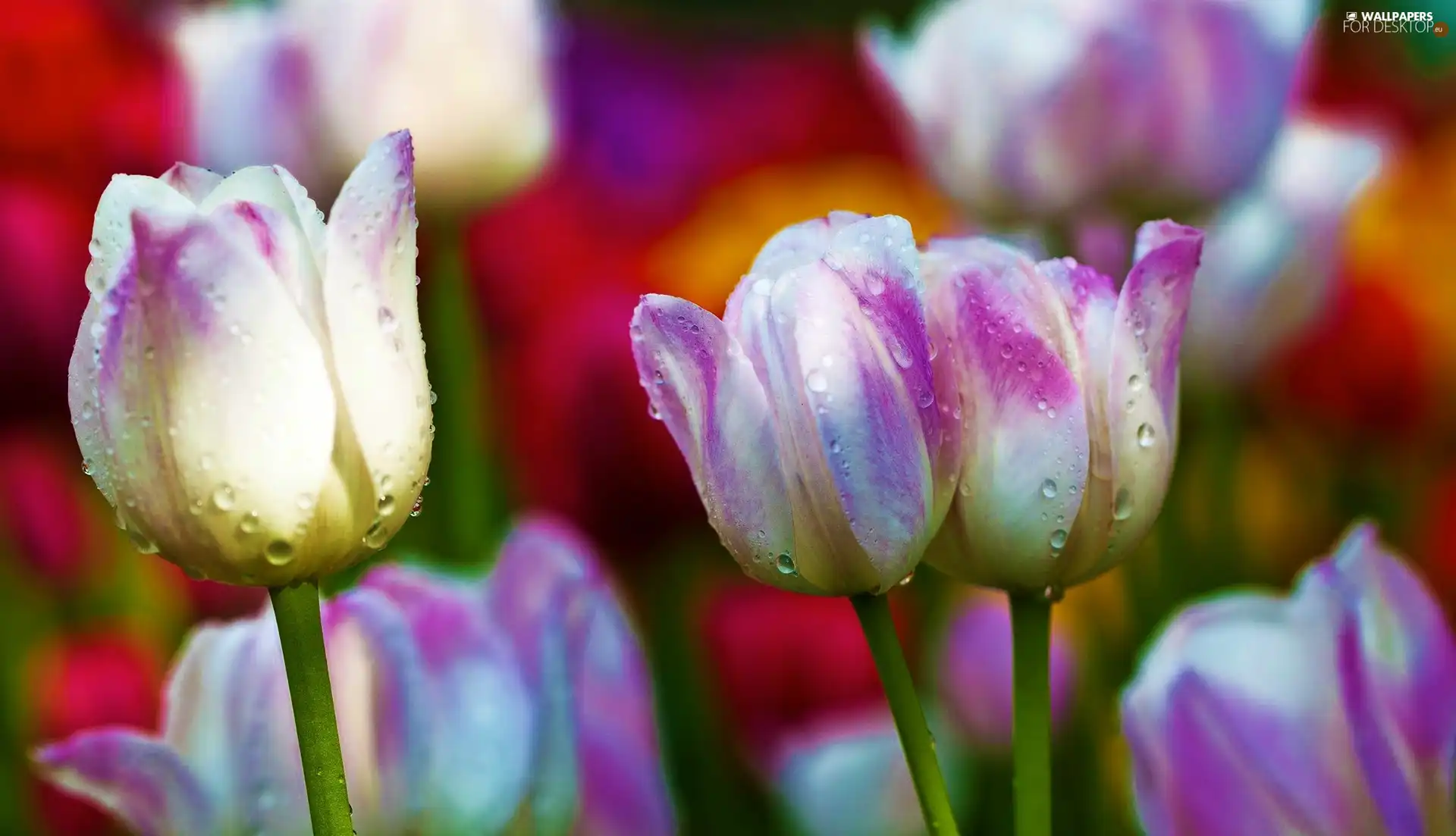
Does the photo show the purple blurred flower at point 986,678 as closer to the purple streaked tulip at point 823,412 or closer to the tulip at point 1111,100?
the tulip at point 1111,100

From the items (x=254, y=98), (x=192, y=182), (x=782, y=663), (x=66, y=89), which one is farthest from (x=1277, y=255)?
(x=66, y=89)

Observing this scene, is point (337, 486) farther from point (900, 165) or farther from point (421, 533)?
point (900, 165)

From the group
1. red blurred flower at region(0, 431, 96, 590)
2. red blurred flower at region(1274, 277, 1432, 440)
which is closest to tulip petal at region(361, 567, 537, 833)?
red blurred flower at region(0, 431, 96, 590)

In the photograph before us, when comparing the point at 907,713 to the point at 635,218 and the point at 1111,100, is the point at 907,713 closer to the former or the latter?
the point at 1111,100

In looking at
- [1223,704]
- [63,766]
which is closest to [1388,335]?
[1223,704]

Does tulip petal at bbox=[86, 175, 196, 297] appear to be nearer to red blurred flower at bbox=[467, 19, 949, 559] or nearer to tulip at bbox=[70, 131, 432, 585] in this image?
tulip at bbox=[70, 131, 432, 585]

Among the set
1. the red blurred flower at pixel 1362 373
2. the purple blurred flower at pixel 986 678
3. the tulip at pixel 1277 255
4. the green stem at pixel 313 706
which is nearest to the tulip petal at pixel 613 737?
the green stem at pixel 313 706

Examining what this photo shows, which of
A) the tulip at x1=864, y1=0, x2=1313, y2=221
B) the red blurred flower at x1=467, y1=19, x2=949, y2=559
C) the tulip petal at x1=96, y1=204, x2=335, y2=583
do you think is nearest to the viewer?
the tulip petal at x1=96, y1=204, x2=335, y2=583
